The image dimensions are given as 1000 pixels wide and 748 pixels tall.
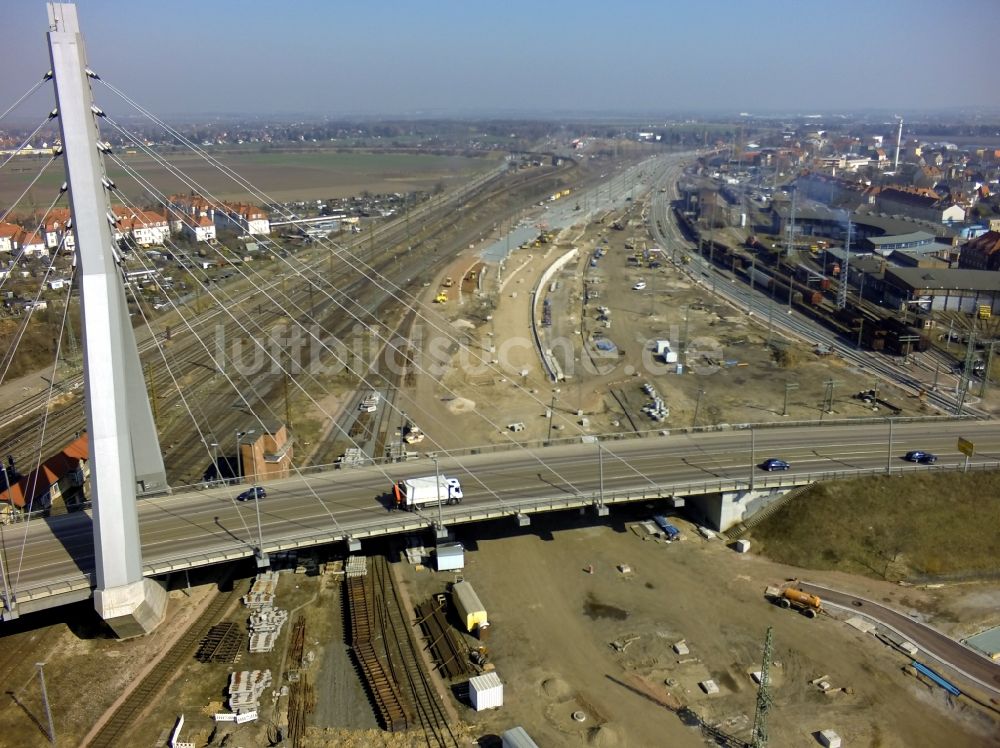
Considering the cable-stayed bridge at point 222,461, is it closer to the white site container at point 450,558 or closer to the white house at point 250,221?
the white site container at point 450,558

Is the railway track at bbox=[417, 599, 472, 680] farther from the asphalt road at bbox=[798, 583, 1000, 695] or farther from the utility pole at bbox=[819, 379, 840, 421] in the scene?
the utility pole at bbox=[819, 379, 840, 421]

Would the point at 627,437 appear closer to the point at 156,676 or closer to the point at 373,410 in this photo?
the point at 373,410

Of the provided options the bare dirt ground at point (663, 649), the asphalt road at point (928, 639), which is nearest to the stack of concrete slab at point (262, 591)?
the bare dirt ground at point (663, 649)

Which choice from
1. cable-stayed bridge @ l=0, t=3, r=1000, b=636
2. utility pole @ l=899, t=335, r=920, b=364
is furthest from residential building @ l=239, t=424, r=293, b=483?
utility pole @ l=899, t=335, r=920, b=364

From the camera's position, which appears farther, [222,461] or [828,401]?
[828,401]

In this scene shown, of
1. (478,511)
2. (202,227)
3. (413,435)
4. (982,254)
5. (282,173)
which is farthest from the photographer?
(282,173)

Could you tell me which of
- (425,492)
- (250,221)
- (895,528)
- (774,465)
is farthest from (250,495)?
(250,221)

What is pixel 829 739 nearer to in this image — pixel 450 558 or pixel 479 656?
pixel 479 656
